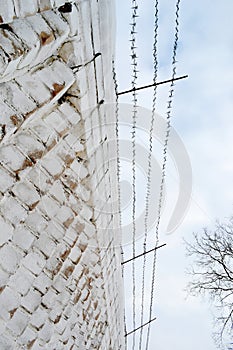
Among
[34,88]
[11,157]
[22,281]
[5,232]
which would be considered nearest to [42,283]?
[22,281]

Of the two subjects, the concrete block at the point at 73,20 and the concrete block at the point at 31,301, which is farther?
the concrete block at the point at 31,301

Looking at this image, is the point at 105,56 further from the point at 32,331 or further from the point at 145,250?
the point at 145,250

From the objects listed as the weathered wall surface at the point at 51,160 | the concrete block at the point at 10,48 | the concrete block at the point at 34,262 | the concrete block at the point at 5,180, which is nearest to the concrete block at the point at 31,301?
the weathered wall surface at the point at 51,160

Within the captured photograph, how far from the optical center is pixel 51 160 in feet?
6.27

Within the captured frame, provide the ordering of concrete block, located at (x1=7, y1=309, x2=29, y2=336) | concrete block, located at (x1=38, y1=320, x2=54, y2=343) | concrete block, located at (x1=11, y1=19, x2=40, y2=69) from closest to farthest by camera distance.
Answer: concrete block, located at (x1=11, y1=19, x2=40, y2=69) → concrete block, located at (x1=7, y1=309, x2=29, y2=336) → concrete block, located at (x1=38, y1=320, x2=54, y2=343)

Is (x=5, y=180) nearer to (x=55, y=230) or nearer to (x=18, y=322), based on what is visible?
(x=55, y=230)

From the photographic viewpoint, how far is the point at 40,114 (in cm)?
173

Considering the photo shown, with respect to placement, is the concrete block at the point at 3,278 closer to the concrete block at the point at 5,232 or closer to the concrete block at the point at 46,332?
the concrete block at the point at 5,232

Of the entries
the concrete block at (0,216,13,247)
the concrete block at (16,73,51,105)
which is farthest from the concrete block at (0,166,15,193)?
the concrete block at (16,73,51,105)

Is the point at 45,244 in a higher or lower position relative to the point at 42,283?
higher

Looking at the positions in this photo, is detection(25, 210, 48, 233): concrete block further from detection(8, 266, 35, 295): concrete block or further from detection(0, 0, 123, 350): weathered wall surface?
detection(8, 266, 35, 295): concrete block

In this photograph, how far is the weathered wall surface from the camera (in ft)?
4.92

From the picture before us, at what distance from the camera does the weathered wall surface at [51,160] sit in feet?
4.92

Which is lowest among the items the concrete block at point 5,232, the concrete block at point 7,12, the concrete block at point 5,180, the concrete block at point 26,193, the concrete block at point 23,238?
the concrete block at point 5,232
